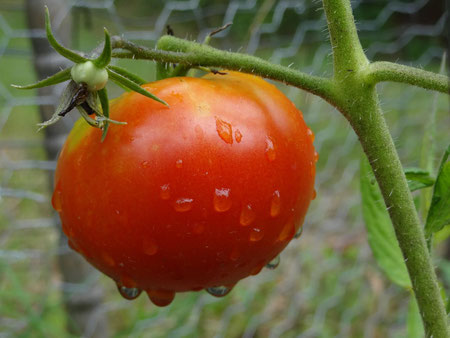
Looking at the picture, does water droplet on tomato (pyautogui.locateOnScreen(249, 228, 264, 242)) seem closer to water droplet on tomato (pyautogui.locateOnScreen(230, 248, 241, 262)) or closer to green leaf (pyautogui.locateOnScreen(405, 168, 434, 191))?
water droplet on tomato (pyautogui.locateOnScreen(230, 248, 241, 262))

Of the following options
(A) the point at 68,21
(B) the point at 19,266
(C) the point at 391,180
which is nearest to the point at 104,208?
(C) the point at 391,180

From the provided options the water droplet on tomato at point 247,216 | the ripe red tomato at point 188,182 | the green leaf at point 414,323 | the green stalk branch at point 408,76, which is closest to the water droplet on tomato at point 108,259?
the ripe red tomato at point 188,182

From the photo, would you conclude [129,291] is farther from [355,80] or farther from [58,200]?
[355,80]

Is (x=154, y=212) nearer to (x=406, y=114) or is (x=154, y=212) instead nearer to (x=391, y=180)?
(x=391, y=180)

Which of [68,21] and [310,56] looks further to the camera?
[310,56]

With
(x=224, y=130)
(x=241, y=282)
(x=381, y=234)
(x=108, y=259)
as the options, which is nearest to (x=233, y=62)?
Result: (x=224, y=130)

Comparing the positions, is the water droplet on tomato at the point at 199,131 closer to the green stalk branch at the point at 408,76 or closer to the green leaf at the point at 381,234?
the green stalk branch at the point at 408,76

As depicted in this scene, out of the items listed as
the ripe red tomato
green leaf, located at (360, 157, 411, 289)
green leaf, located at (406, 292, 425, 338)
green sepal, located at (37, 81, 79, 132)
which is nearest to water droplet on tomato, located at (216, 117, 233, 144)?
the ripe red tomato
